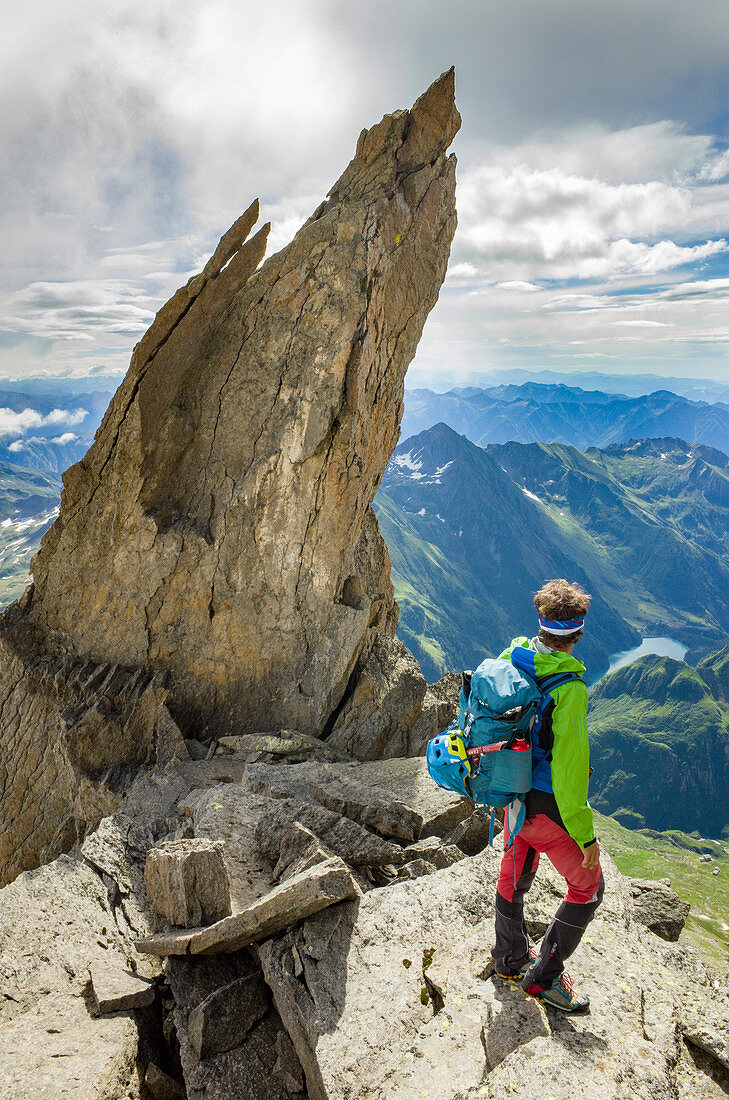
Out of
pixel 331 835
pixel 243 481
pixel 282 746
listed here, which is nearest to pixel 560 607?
pixel 331 835

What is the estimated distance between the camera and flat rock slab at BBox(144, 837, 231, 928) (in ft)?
35.3

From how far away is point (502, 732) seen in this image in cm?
820

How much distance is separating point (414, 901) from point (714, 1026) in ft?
16.4

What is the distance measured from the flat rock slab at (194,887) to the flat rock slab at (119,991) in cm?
106

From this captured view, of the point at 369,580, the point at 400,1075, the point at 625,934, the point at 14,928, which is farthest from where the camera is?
the point at 369,580

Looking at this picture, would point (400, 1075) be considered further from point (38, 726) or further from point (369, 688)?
point (38, 726)

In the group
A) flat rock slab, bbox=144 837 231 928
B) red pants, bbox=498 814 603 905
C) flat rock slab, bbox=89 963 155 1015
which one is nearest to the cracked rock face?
flat rock slab, bbox=144 837 231 928

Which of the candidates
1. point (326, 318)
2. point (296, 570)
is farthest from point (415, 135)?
point (296, 570)

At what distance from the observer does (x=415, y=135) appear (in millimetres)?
28406

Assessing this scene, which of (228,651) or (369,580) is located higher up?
(369,580)

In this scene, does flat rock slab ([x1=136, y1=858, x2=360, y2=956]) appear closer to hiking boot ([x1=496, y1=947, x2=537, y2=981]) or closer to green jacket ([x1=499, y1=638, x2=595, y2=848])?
hiking boot ([x1=496, y1=947, x2=537, y2=981])

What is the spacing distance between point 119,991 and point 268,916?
288 centimetres

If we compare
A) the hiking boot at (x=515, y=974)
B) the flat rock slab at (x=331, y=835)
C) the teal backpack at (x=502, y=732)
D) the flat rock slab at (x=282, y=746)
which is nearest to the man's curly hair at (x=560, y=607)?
the teal backpack at (x=502, y=732)

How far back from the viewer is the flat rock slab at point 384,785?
1566cm
